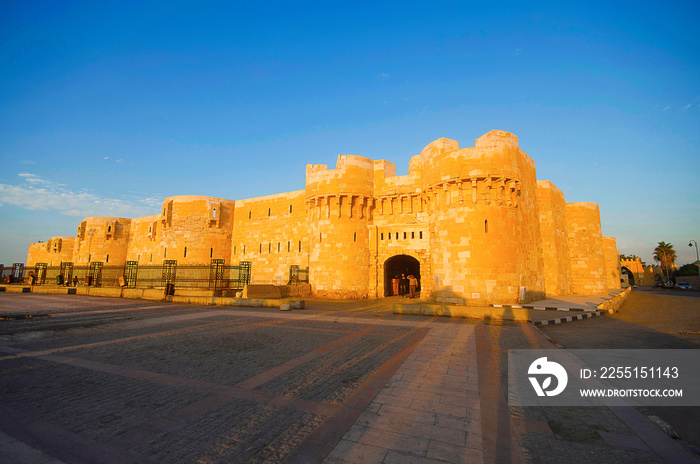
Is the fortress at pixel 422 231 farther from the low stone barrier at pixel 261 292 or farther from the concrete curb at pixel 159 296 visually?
the concrete curb at pixel 159 296

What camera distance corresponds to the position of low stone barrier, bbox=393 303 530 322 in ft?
34.9

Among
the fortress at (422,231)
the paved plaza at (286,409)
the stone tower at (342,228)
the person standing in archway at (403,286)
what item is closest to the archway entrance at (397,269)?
the person standing in archway at (403,286)

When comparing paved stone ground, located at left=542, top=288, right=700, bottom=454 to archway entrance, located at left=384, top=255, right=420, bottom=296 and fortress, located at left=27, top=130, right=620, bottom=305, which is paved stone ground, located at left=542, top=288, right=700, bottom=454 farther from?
archway entrance, located at left=384, top=255, right=420, bottom=296

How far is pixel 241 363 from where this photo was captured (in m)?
5.47

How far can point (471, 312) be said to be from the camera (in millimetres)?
11297

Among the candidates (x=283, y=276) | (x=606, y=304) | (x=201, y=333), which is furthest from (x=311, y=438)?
(x=283, y=276)

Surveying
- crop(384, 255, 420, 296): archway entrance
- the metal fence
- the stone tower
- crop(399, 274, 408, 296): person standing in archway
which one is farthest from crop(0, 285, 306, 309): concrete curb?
crop(399, 274, 408, 296): person standing in archway

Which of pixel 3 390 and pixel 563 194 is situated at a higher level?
pixel 563 194

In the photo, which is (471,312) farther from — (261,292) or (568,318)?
(261,292)

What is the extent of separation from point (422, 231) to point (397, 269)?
5167 mm

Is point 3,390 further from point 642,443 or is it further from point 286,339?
point 642,443

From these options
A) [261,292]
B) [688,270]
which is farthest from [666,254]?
[261,292]

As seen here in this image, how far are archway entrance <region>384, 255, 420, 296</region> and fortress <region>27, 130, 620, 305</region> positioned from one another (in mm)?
119

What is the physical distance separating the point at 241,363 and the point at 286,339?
212 cm
